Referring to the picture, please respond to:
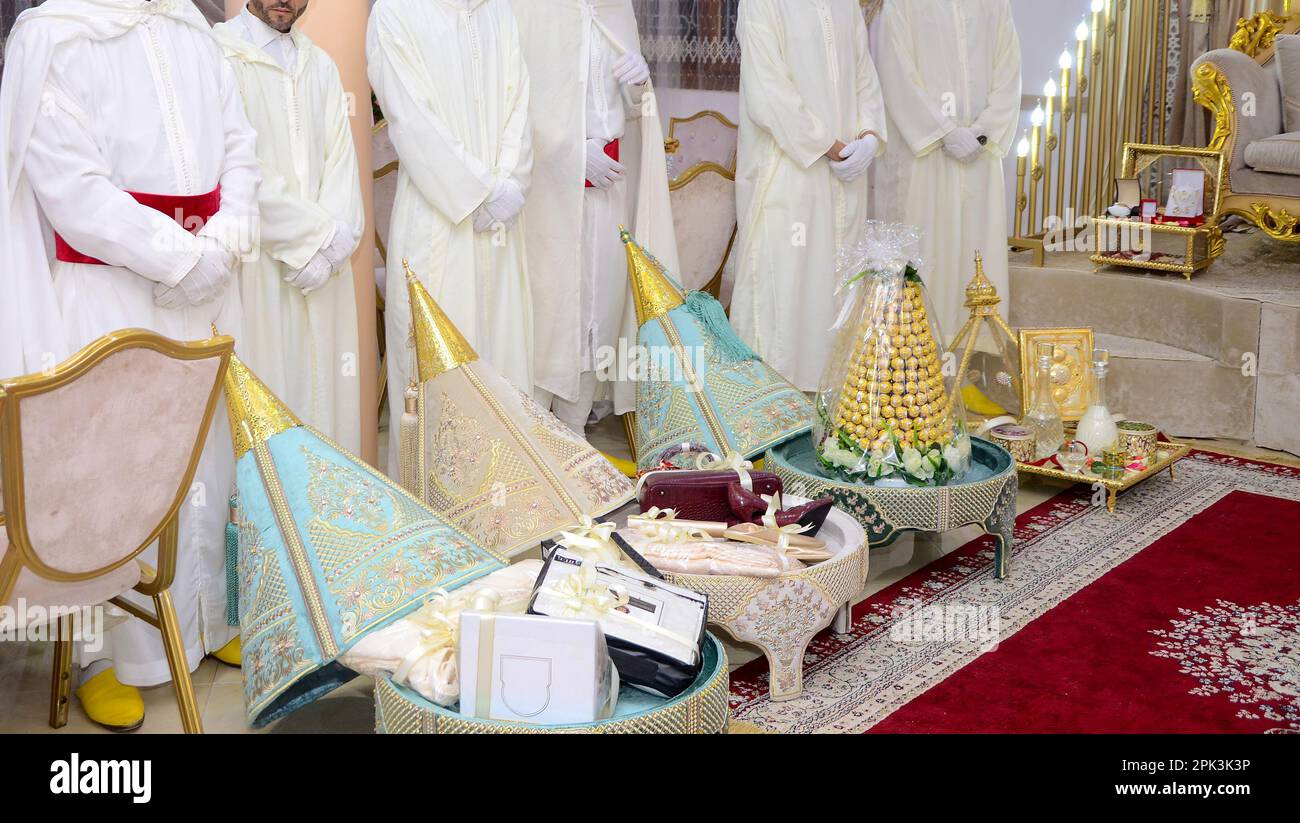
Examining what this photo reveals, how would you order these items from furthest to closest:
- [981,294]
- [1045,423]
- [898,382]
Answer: [981,294] < [1045,423] < [898,382]

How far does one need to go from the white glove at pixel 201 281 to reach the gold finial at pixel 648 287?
1296 mm

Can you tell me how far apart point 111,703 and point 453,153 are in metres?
1.81

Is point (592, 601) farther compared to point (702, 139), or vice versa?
point (702, 139)

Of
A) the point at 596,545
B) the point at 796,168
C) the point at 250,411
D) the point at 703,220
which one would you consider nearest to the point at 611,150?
the point at 703,220

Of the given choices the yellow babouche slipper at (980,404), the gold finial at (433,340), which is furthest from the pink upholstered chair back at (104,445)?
the yellow babouche slipper at (980,404)

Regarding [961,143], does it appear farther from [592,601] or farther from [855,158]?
[592,601]

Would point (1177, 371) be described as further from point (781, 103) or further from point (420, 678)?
point (420, 678)

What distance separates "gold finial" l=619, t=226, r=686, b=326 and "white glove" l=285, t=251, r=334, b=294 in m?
0.90

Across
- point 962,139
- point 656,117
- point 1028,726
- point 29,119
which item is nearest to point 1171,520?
point 1028,726

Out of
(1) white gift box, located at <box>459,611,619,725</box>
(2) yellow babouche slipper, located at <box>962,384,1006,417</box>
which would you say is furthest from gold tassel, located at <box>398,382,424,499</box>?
(2) yellow babouche slipper, located at <box>962,384,1006,417</box>

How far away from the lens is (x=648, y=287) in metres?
3.79

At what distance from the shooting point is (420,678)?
220cm

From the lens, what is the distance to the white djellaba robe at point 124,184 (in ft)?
8.59

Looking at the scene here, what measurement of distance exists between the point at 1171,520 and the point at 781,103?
2.00 metres
